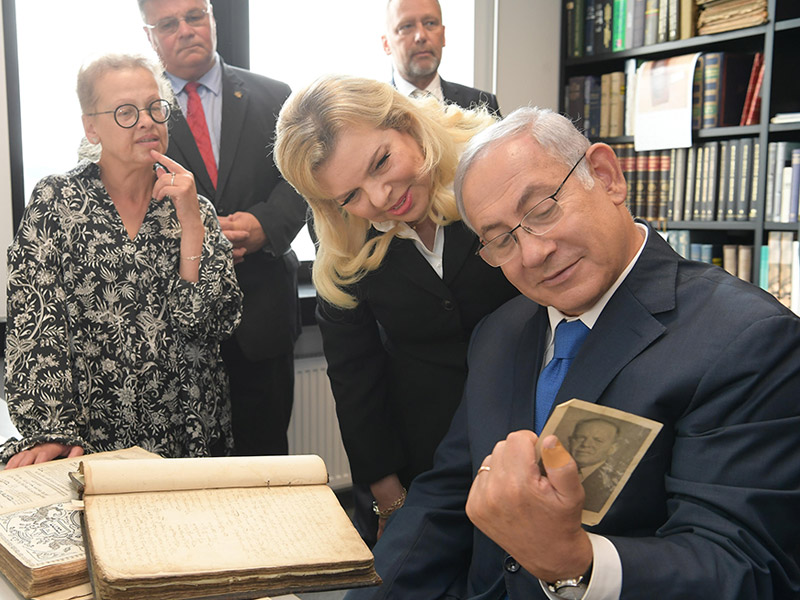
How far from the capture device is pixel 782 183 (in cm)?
334

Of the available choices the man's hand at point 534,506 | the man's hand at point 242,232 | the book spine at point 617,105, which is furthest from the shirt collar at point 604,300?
the book spine at point 617,105

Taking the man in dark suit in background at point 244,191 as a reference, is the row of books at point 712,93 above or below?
above

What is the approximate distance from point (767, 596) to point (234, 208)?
192 centimetres

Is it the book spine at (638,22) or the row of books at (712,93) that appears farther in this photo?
the book spine at (638,22)

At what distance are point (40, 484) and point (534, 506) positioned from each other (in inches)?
30.7

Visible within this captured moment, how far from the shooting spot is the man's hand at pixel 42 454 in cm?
138

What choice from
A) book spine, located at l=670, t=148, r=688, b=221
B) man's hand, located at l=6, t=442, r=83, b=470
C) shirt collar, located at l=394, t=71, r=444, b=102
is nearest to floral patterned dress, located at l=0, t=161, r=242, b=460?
man's hand, located at l=6, t=442, r=83, b=470

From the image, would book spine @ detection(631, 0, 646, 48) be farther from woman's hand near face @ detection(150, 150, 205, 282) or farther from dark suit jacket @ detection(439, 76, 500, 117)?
woman's hand near face @ detection(150, 150, 205, 282)

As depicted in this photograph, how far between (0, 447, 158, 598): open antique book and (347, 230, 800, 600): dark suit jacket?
473mm

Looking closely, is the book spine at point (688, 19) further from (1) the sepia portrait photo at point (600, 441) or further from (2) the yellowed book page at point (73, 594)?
(2) the yellowed book page at point (73, 594)

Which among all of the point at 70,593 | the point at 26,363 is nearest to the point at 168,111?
the point at 26,363

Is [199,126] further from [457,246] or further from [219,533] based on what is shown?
[219,533]

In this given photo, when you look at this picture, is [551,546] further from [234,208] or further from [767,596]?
[234,208]

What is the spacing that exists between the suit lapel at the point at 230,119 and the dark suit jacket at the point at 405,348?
0.78 m
